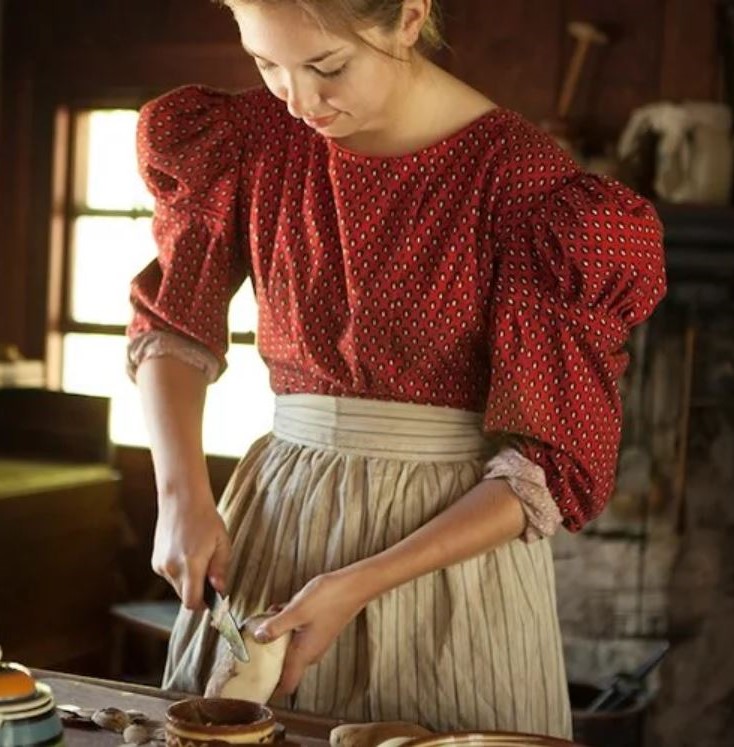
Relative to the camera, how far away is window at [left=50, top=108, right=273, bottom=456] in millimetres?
3994

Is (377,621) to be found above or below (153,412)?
→ below

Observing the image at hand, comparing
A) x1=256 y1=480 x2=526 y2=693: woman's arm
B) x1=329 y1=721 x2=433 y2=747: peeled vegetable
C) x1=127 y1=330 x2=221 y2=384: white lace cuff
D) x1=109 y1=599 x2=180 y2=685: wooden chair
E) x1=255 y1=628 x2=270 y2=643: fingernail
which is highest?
x1=127 y1=330 x2=221 y2=384: white lace cuff

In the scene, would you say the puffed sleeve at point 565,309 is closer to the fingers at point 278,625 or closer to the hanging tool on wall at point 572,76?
the fingers at point 278,625

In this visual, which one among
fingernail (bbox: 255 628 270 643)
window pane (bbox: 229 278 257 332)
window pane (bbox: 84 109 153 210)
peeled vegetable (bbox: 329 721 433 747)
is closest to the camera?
peeled vegetable (bbox: 329 721 433 747)

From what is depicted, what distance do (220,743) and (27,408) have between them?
291 cm

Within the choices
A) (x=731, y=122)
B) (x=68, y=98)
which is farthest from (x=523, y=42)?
(x=68, y=98)

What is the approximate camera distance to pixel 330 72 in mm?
1327

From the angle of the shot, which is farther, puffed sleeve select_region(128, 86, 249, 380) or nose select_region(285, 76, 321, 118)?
puffed sleeve select_region(128, 86, 249, 380)

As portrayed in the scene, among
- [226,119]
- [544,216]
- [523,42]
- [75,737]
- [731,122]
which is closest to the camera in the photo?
[75,737]

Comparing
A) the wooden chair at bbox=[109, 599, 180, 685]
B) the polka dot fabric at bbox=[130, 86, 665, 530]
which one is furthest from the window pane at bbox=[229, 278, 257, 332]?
the polka dot fabric at bbox=[130, 86, 665, 530]

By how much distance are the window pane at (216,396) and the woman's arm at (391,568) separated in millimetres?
2330

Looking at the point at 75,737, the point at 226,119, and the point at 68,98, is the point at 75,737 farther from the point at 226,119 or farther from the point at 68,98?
the point at 68,98

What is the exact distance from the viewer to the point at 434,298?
1.40m

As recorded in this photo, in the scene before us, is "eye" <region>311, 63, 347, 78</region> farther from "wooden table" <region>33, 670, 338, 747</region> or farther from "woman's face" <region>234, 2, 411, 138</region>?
"wooden table" <region>33, 670, 338, 747</region>
